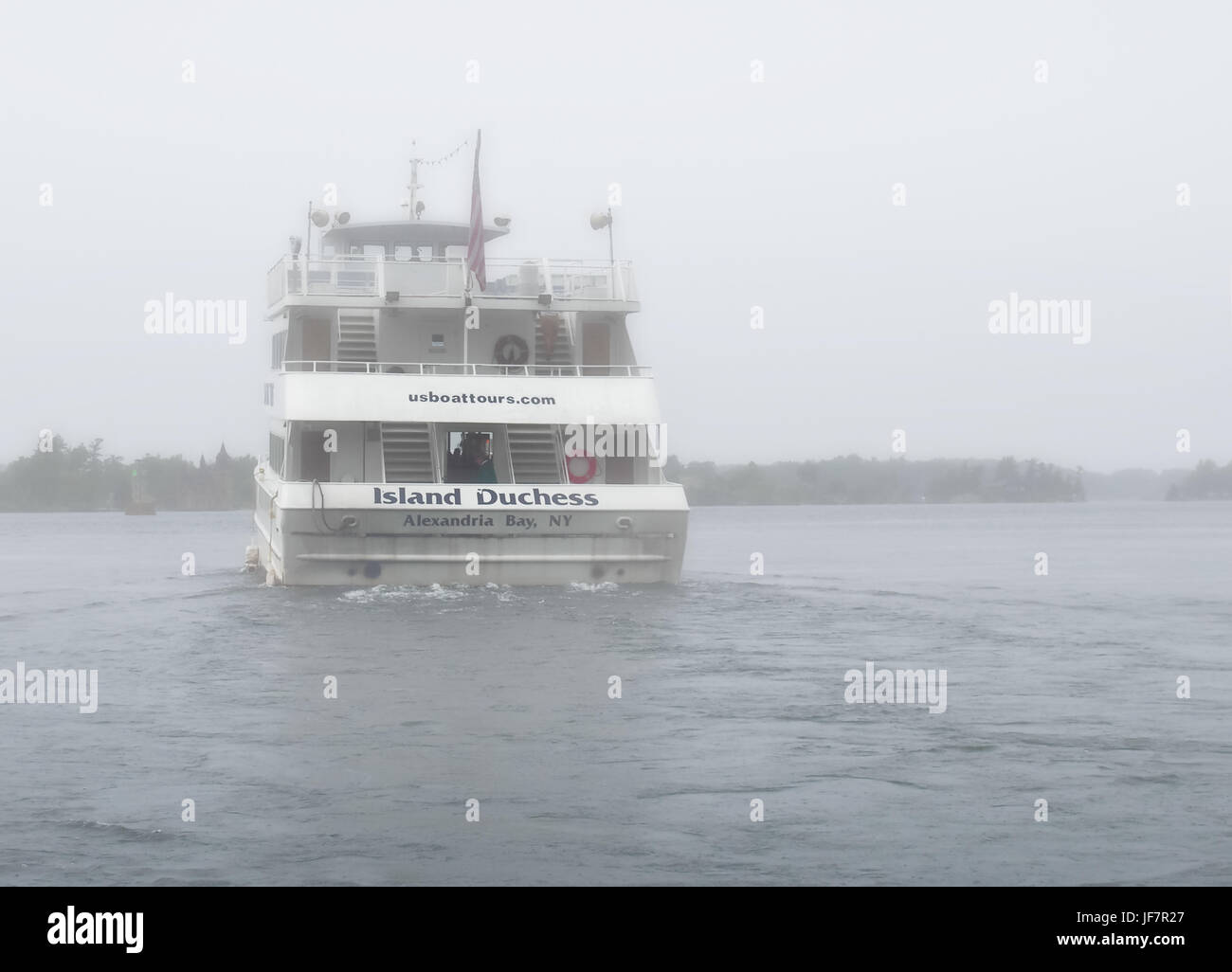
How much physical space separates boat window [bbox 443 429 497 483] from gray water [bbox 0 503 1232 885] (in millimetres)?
3256

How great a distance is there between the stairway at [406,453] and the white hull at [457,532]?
6.95ft

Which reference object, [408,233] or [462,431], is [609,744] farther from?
[408,233]

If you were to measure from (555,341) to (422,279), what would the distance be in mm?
3197

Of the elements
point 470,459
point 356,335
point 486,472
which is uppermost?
point 356,335

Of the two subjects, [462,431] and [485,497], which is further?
[462,431]

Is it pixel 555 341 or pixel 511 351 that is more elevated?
pixel 555 341

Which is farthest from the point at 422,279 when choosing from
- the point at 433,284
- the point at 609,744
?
the point at 609,744

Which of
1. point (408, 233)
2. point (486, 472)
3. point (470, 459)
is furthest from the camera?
point (408, 233)

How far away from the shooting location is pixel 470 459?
2847 cm

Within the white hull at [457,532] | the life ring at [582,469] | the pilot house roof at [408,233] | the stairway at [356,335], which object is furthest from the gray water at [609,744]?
the pilot house roof at [408,233]

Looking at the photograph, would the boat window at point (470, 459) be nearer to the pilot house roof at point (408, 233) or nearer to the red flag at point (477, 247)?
the red flag at point (477, 247)

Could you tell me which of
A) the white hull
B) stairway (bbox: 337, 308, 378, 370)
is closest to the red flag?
stairway (bbox: 337, 308, 378, 370)
